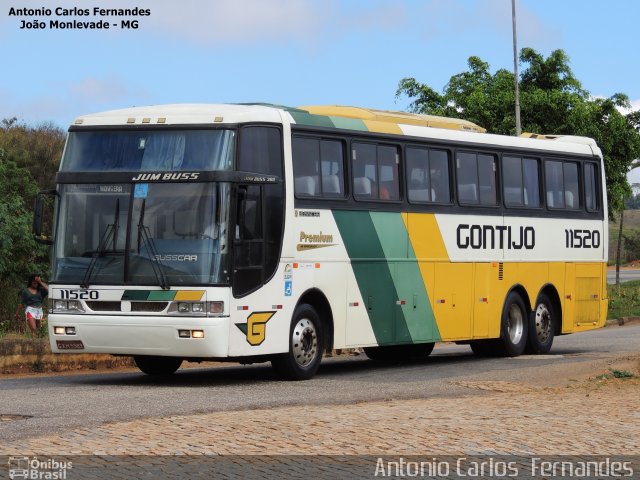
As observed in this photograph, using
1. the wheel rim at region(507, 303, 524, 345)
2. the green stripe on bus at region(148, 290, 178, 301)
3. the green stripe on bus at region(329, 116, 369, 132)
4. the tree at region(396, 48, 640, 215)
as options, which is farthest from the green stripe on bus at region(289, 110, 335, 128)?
the tree at region(396, 48, 640, 215)

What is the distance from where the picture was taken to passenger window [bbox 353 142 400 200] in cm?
2000

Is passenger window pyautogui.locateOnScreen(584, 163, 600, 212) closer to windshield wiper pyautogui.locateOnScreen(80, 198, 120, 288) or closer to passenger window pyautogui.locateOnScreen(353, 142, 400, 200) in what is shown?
passenger window pyautogui.locateOnScreen(353, 142, 400, 200)

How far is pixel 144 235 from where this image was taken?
17391 mm

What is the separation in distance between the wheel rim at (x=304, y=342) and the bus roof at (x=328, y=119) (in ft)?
8.96

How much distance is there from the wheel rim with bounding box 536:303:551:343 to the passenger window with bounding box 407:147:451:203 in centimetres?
389

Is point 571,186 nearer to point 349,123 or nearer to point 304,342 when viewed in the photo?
point 349,123

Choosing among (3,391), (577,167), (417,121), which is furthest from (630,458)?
(577,167)

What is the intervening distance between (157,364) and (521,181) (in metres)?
7.85

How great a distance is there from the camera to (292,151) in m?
18.6

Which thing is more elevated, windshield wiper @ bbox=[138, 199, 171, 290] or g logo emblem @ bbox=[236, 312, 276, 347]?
windshield wiper @ bbox=[138, 199, 171, 290]

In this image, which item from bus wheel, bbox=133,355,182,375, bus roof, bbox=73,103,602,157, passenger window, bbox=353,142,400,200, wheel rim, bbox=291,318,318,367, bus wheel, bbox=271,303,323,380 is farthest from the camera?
passenger window, bbox=353,142,400,200

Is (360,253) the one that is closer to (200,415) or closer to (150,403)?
(150,403)

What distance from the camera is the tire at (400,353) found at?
79.4ft

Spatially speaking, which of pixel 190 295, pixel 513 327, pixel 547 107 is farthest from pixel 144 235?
pixel 547 107
